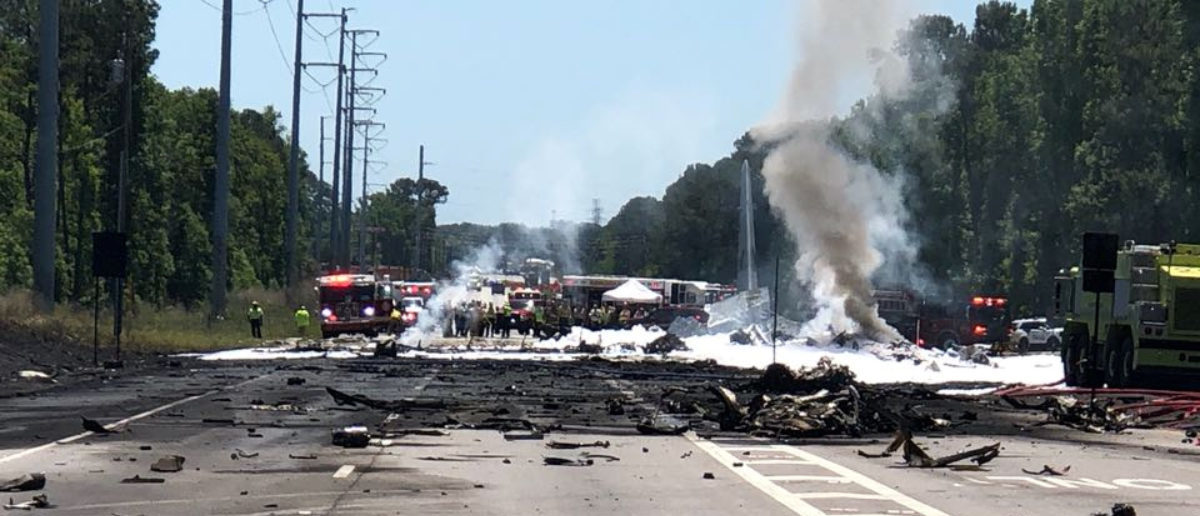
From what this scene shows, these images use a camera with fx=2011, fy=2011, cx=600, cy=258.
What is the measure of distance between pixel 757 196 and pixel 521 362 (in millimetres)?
94178

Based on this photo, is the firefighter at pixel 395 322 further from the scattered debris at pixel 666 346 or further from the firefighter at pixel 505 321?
the scattered debris at pixel 666 346

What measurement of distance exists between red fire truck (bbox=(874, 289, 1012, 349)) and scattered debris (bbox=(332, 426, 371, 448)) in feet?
193

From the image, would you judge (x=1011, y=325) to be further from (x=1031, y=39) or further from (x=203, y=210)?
(x=203, y=210)

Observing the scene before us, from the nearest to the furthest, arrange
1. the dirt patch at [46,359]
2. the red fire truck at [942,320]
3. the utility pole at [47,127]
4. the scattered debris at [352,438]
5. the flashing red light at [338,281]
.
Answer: the scattered debris at [352,438] → the dirt patch at [46,359] → the utility pole at [47,127] → the red fire truck at [942,320] → the flashing red light at [338,281]

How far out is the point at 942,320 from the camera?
8512 centimetres

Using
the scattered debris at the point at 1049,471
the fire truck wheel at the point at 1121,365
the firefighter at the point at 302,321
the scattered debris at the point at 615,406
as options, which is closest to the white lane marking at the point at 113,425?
the scattered debris at the point at 615,406

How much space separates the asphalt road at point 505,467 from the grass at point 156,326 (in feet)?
63.8

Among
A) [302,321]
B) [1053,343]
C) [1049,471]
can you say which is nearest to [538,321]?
[302,321]

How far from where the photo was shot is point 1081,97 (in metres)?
93.8

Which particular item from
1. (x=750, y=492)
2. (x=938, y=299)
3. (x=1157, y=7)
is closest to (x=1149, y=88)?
(x=1157, y=7)

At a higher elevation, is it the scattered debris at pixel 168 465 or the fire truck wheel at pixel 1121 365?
the fire truck wheel at pixel 1121 365

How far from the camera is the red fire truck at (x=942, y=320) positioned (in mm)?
83438

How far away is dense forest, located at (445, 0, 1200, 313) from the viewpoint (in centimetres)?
8488

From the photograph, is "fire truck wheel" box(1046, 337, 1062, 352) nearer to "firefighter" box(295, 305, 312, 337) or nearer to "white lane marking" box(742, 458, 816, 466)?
"firefighter" box(295, 305, 312, 337)
